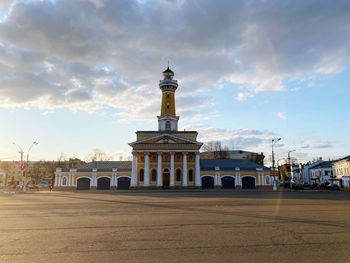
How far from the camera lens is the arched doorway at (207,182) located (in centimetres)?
Result: 5484

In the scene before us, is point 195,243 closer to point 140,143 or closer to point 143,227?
point 143,227

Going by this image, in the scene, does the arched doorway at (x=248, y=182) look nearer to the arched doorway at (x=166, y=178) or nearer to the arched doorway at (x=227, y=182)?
the arched doorway at (x=227, y=182)

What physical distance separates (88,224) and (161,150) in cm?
4251

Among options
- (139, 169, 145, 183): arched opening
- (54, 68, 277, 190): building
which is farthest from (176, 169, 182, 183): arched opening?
(139, 169, 145, 183): arched opening

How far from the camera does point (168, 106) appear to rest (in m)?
60.4

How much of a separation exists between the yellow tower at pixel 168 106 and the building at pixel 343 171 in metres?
47.9

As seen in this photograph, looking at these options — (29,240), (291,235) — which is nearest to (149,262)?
(29,240)

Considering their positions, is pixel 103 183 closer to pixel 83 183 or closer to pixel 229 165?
pixel 83 183

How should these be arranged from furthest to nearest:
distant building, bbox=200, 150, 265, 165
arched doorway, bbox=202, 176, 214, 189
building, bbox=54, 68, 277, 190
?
distant building, bbox=200, 150, 265, 165
arched doorway, bbox=202, 176, 214, 189
building, bbox=54, 68, 277, 190

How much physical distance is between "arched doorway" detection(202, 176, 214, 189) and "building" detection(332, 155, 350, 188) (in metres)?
37.5

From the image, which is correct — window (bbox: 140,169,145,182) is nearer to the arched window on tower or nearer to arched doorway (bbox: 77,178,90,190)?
the arched window on tower

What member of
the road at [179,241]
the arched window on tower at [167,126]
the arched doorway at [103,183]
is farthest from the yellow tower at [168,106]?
the road at [179,241]

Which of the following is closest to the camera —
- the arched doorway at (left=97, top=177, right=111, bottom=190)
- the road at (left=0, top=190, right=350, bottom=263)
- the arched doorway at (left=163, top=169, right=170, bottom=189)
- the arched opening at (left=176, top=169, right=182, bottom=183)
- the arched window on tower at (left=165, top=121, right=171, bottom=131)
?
the road at (left=0, top=190, right=350, bottom=263)

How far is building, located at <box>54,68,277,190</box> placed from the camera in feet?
173
